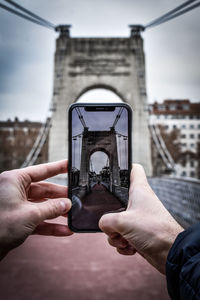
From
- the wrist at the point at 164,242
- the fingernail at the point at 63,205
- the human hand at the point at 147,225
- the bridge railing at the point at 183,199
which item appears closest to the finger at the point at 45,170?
the fingernail at the point at 63,205

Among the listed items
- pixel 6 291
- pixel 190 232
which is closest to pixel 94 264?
pixel 6 291

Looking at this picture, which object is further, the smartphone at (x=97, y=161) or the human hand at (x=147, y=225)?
the smartphone at (x=97, y=161)

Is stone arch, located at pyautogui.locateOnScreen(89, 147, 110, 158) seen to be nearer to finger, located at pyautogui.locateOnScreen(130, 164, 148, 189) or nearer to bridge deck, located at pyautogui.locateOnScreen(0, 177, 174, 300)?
finger, located at pyautogui.locateOnScreen(130, 164, 148, 189)

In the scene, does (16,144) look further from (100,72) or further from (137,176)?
(137,176)

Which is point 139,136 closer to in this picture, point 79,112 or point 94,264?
point 94,264

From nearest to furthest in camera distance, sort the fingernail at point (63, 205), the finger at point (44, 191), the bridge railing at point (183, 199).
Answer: the fingernail at point (63, 205) < the finger at point (44, 191) < the bridge railing at point (183, 199)

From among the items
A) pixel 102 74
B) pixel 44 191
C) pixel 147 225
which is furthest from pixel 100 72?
pixel 147 225

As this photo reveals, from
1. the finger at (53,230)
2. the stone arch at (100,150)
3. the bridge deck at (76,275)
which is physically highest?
the stone arch at (100,150)

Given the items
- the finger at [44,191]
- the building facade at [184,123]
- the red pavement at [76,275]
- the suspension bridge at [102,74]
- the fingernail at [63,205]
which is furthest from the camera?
the building facade at [184,123]

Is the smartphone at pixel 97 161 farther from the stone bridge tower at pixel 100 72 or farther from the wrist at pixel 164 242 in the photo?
the stone bridge tower at pixel 100 72
